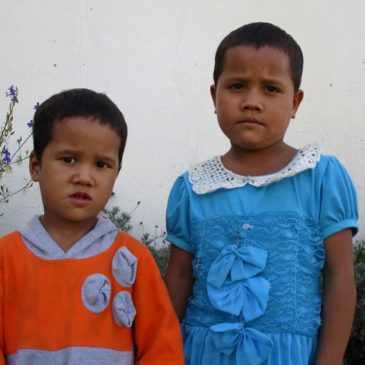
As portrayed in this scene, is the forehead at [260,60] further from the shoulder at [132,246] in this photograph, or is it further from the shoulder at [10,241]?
the shoulder at [10,241]

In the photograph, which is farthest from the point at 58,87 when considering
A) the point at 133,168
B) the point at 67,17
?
the point at 133,168

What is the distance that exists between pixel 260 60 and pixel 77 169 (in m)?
0.65

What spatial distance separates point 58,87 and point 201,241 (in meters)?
2.22

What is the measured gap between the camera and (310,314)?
1.93 metres

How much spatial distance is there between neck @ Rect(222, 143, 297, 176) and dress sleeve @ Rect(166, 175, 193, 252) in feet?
0.62

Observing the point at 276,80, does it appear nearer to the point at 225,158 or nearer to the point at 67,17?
the point at 225,158

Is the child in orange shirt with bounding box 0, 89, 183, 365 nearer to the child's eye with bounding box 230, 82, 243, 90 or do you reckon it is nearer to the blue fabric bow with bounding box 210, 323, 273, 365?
the blue fabric bow with bounding box 210, 323, 273, 365

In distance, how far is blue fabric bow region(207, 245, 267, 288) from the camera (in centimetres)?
191

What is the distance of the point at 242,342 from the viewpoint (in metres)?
1.88

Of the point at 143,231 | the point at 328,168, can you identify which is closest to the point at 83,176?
the point at 328,168

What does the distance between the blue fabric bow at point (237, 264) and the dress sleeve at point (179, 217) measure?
188mm

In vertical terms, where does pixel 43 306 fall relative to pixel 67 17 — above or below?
below

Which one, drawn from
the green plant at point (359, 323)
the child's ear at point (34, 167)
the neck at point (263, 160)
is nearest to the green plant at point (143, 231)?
the green plant at point (359, 323)

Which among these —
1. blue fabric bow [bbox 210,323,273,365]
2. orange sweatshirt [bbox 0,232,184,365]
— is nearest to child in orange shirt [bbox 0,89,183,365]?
orange sweatshirt [bbox 0,232,184,365]
